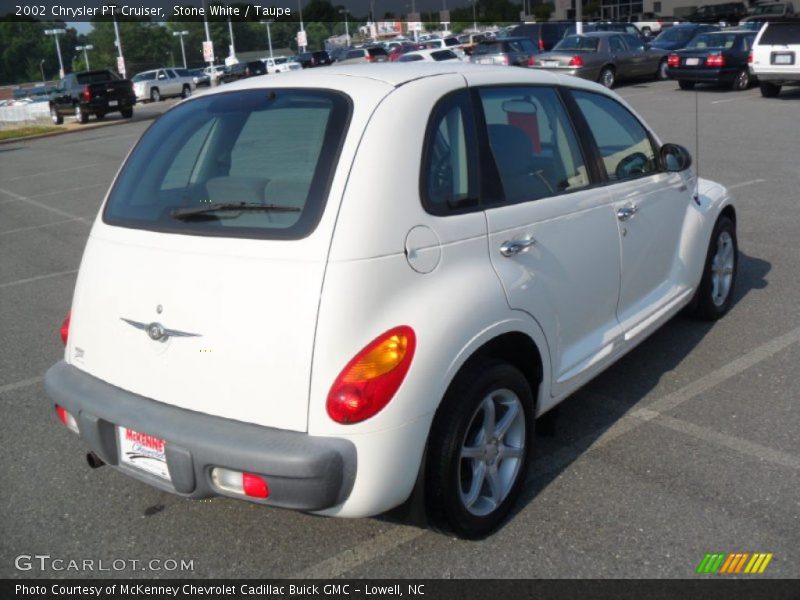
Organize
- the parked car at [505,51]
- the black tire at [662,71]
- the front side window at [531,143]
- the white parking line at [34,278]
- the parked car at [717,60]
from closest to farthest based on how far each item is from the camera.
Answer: the front side window at [531,143], the white parking line at [34,278], the parked car at [717,60], the black tire at [662,71], the parked car at [505,51]

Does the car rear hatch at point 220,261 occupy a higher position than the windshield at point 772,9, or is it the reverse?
the windshield at point 772,9

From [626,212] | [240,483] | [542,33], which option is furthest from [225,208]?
[542,33]

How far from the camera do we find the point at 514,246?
348 centimetres

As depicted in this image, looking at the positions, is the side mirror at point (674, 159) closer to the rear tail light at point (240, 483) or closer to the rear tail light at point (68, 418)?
the rear tail light at point (240, 483)

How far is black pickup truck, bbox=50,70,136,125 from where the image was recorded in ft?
101

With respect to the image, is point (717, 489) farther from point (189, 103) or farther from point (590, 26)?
point (590, 26)

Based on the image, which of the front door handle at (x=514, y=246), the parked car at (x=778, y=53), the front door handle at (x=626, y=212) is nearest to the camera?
the front door handle at (x=514, y=246)

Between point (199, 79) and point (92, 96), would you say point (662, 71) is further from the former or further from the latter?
point (199, 79)

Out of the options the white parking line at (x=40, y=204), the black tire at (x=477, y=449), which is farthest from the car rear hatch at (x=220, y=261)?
the white parking line at (x=40, y=204)

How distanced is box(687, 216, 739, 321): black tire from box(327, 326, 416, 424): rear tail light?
3186 millimetres

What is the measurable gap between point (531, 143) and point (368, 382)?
62.1 inches

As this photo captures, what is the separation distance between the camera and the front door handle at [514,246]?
3.43 m

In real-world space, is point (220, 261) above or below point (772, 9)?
below

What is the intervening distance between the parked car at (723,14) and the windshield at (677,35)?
23.5 metres
